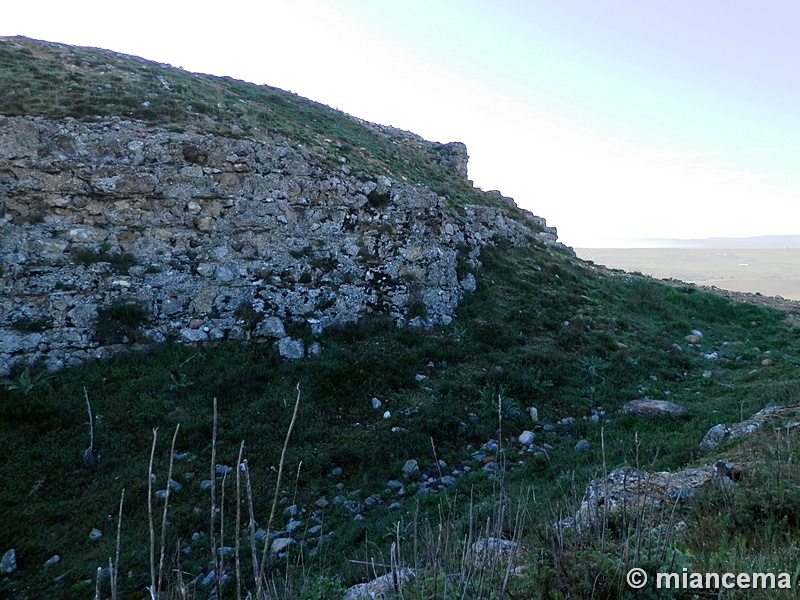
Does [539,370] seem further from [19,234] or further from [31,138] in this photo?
A: [31,138]

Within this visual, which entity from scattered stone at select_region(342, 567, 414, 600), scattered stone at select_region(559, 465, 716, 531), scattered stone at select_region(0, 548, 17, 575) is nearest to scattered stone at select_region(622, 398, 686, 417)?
scattered stone at select_region(559, 465, 716, 531)

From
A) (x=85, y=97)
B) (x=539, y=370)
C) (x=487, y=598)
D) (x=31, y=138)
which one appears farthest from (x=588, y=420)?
(x=85, y=97)

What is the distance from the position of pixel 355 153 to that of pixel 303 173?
4533mm

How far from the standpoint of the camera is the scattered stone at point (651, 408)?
881 centimetres

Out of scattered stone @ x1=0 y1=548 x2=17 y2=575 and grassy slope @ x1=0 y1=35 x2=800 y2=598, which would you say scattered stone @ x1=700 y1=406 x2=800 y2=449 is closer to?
grassy slope @ x1=0 y1=35 x2=800 y2=598

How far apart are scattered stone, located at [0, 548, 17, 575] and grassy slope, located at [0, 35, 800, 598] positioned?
0.28 feet

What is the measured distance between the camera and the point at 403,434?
25.3 feet

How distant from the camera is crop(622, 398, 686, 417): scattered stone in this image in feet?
28.9

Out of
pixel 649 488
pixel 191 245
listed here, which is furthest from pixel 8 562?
pixel 191 245

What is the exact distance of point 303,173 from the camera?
13.0 m

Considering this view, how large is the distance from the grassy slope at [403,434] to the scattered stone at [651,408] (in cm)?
20

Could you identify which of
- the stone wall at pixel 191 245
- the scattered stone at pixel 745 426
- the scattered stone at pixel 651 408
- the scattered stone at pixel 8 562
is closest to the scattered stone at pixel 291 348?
the stone wall at pixel 191 245

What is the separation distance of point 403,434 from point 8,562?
16.4ft

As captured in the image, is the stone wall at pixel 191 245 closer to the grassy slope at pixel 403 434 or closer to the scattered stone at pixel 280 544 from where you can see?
the grassy slope at pixel 403 434
